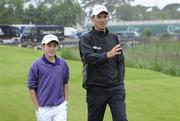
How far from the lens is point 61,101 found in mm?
5875

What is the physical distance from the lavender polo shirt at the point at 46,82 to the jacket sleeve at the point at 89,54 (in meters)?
0.32

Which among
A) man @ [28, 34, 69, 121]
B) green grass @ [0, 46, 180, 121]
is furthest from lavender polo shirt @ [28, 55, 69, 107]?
green grass @ [0, 46, 180, 121]

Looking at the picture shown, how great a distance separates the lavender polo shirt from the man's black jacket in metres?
0.34

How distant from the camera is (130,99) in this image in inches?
465

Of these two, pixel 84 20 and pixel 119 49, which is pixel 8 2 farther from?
pixel 119 49

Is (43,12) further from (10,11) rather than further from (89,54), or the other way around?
(89,54)

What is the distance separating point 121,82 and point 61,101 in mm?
735

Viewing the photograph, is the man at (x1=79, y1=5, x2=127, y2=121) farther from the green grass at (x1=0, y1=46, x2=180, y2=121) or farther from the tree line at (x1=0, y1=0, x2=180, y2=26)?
the tree line at (x1=0, y1=0, x2=180, y2=26)

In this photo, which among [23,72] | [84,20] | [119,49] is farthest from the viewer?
[84,20]

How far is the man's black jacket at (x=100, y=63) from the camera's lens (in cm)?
593

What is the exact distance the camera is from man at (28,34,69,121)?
5.81m

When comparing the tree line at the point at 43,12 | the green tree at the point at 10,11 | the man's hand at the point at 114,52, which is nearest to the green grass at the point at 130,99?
the man's hand at the point at 114,52

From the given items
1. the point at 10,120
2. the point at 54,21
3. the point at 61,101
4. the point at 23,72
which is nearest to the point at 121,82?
the point at 61,101

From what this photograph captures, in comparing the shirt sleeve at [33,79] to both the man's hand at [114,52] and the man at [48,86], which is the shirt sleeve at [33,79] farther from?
the man's hand at [114,52]
